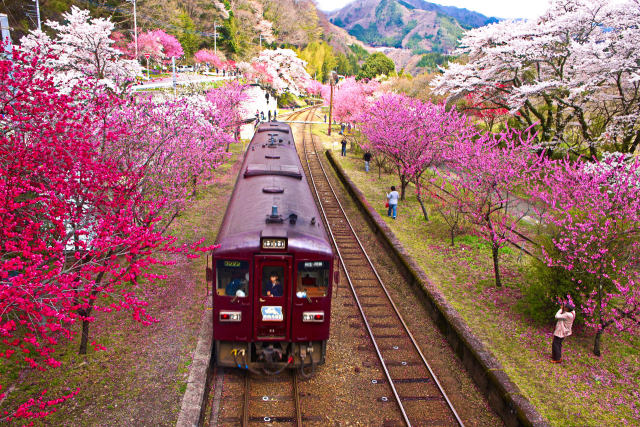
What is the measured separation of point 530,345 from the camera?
9773 millimetres

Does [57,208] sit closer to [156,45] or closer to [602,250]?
[602,250]

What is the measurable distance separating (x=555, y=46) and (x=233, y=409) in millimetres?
20942

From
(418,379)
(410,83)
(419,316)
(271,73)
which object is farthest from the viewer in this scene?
(271,73)

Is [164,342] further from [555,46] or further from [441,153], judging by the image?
[555,46]

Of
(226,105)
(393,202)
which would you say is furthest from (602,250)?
(226,105)

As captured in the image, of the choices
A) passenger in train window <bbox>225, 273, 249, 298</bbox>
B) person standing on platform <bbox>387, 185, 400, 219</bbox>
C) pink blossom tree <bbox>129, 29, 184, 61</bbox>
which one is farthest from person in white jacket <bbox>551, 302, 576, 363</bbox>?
pink blossom tree <bbox>129, 29, 184, 61</bbox>

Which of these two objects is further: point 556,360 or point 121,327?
point 121,327

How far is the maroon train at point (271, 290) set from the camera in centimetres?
777

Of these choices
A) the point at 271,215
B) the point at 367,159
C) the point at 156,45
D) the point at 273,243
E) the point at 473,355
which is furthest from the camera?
the point at 156,45

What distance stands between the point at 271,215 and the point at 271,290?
4.49ft

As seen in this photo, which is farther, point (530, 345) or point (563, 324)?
point (530, 345)

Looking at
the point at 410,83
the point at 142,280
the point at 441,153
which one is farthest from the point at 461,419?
the point at 410,83

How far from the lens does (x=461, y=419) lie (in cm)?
796

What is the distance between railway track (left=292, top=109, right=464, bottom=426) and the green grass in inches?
59.2
